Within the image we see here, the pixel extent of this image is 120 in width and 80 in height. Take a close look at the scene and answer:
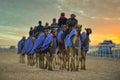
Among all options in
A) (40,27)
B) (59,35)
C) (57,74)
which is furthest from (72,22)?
(40,27)

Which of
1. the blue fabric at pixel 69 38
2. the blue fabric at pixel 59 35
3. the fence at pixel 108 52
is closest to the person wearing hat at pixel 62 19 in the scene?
the blue fabric at pixel 59 35

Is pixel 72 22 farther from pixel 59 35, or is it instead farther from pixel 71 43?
pixel 59 35

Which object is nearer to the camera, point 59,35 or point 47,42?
point 59,35

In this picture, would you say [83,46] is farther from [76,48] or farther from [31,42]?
[31,42]

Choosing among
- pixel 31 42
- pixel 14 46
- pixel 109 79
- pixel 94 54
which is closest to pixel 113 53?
pixel 94 54

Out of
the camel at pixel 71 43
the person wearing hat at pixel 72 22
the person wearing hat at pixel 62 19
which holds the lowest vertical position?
the camel at pixel 71 43

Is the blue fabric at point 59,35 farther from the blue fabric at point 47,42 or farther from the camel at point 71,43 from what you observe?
the camel at point 71,43

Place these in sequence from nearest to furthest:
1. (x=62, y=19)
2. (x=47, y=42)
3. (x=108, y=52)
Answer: (x=47, y=42), (x=62, y=19), (x=108, y=52)

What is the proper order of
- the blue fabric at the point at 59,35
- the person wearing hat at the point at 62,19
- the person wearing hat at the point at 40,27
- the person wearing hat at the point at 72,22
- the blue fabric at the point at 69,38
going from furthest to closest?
the person wearing hat at the point at 40,27 → the person wearing hat at the point at 62,19 → the blue fabric at the point at 59,35 → the person wearing hat at the point at 72,22 → the blue fabric at the point at 69,38

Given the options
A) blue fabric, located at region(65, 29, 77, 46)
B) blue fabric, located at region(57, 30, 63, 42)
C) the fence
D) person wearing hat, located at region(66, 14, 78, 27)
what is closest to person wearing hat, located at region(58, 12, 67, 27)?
blue fabric, located at region(57, 30, 63, 42)

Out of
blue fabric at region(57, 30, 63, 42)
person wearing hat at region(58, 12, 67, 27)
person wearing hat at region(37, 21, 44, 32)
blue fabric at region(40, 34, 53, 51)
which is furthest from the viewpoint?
person wearing hat at region(37, 21, 44, 32)

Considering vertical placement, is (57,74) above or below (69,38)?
below

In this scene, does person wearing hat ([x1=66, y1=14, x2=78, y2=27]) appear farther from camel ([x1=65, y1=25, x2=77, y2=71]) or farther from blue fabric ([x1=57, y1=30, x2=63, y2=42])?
blue fabric ([x1=57, y1=30, x2=63, y2=42])

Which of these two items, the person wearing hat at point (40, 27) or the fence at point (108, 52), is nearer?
the person wearing hat at point (40, 27)
